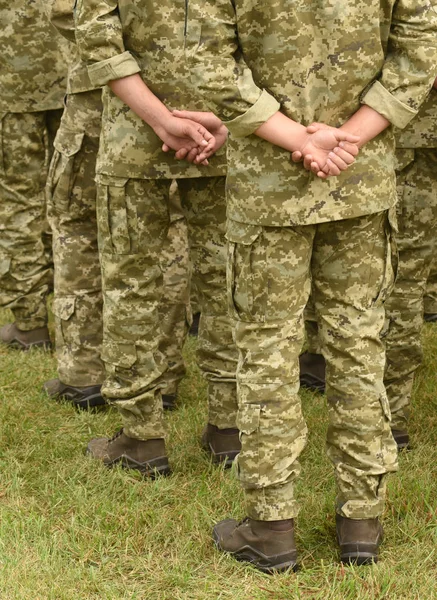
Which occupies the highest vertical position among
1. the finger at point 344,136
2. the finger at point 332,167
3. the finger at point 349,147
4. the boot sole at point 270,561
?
the finger at point 344,136

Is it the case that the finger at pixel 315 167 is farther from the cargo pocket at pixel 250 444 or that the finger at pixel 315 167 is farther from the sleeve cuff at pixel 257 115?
the cargo pocket at pixel 250 444

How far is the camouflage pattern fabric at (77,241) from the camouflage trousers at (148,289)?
0.69 meters

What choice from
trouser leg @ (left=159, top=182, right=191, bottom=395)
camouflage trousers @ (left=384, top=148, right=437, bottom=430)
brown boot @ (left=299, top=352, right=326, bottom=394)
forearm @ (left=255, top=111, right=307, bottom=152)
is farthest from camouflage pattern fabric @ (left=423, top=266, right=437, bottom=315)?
forearm @ (left=255, top=111, right=307, bottom=152)

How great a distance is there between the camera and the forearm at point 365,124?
2.83 m

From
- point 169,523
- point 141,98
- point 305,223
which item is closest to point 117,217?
point 141,98

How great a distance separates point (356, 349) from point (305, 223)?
0.44m

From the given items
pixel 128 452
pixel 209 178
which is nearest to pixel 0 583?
pixel 128 452

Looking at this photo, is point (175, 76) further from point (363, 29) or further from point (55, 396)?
point (55, 396)

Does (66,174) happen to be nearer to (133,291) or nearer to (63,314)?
(63,314)

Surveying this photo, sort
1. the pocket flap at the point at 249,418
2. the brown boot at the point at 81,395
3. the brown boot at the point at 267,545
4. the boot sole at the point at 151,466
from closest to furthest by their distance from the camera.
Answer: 1. the pocket flap at the point at 249,418
2. the brown boot at the point at 267,545
3. the boot sole at the point at 151,466
4. the brown boot at the point at 81,395

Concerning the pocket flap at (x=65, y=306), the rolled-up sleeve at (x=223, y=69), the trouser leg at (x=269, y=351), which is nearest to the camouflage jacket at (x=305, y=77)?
the rolled-up sleeve at (x=223, y=69)

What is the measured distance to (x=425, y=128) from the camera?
368 centimetres

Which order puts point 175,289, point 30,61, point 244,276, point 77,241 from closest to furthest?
point 244,276
point 175,289
point 77,241
point 30,61

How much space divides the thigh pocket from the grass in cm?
93
